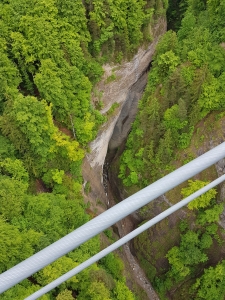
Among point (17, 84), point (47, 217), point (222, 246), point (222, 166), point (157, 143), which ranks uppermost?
point (17, 84)

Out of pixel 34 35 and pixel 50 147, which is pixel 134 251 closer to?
pixel 50 147

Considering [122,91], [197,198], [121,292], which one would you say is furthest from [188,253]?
[122,91]

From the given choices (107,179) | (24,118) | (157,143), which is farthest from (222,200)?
(24,118)

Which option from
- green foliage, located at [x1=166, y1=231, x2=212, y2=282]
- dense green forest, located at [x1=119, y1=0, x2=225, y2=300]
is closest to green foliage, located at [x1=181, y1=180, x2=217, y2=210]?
dense green forest, located at [x1=119, y1=0, x2=225, y2=300]

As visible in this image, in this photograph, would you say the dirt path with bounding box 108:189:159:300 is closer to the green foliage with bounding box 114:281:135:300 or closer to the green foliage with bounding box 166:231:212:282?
the green foliage with bounding box 166:231:212:282

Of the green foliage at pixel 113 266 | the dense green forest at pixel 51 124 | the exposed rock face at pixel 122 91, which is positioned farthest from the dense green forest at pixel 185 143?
the green foliage at pixel 113 266

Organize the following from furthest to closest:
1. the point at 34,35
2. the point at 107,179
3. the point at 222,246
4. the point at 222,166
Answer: the point at 107,179
the point at 222,246
the point at 222,166
the point at 34,35

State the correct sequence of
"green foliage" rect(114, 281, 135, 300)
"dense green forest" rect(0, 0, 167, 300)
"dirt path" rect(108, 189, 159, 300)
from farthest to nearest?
"dirt path" rect(108, 189, 159, 300) < "green foliage" rect(114, 281, 135, 300) < "dense green forest" rect(0, 0, 167, 300)
